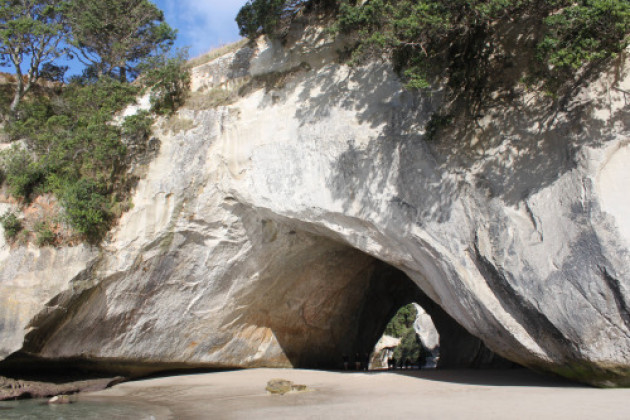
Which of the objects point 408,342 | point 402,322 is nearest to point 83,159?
point 408,342

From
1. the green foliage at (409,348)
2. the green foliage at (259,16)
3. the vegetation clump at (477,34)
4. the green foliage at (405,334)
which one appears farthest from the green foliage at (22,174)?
the green foliage at (409,348)

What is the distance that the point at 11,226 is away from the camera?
482 inches

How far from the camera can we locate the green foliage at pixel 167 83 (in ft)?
45.0

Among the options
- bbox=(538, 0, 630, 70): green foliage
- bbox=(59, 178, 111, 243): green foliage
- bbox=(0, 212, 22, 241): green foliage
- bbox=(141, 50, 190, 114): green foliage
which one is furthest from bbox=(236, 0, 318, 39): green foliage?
bbox=(0, 212, 22, 241): green foliage

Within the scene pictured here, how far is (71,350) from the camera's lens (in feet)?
39.9

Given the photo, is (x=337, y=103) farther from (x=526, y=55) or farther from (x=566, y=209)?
(x=566, y=209)

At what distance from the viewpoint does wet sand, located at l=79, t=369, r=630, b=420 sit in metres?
6.58

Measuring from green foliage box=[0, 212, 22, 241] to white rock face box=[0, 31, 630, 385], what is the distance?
0.44 meters

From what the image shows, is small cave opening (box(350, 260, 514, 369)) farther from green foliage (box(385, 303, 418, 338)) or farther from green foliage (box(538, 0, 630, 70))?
green foliage (box(385, 303, 418, 338))

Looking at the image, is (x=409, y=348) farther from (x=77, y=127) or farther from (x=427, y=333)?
(x=77, y=127)

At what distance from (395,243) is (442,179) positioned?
170 centimetres

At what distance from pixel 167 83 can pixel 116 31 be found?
25.0 ft

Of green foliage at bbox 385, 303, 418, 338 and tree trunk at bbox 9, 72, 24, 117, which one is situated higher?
tree trunk at bbox 9, 72, 24, 117

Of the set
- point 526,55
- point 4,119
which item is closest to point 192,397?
point 526,55
